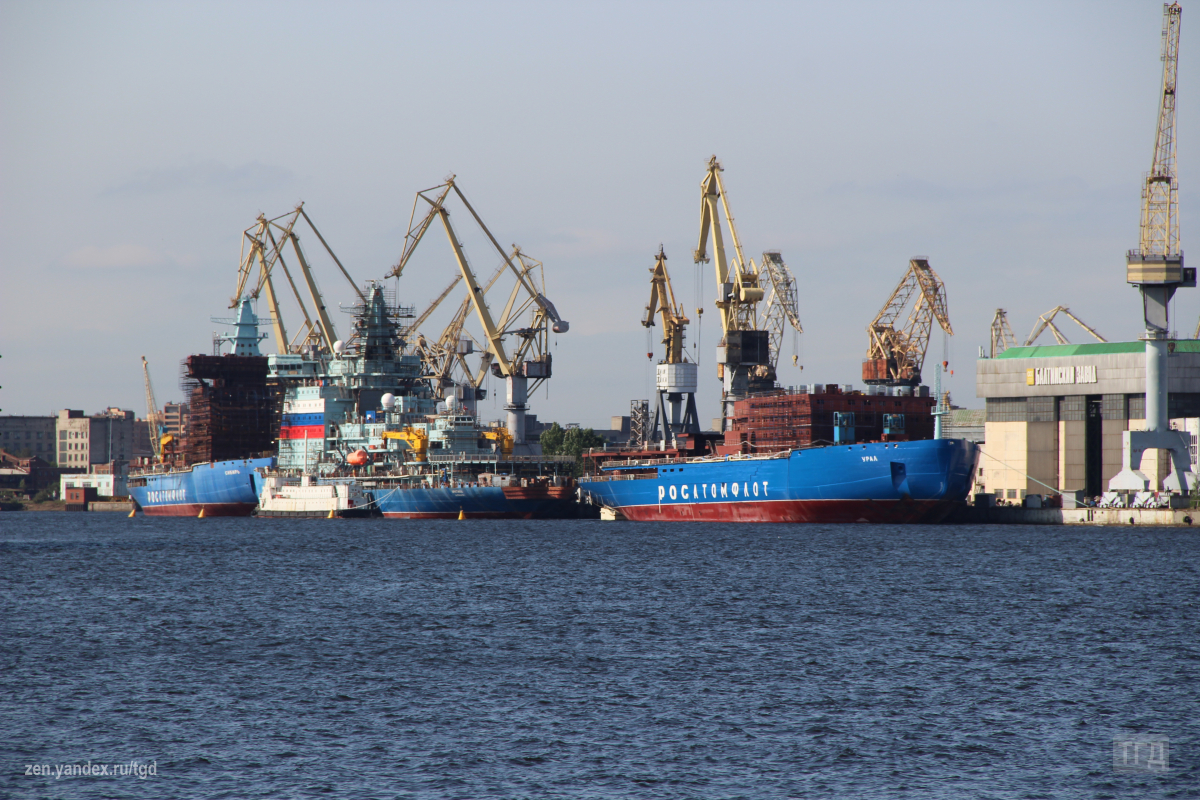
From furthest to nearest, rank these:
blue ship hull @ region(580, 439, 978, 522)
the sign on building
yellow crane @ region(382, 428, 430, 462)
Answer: yellow crane @ region(382, 428, 430, 462), the sign on building, blue ship hull @ region(580, 439, 978, 522)

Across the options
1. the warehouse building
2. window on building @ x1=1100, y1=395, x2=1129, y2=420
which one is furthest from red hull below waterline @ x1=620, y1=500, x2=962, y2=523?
window on building @ x1=1100, y1=395, x2=1129, y2=420

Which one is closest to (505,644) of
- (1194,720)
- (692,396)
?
(1194,720)

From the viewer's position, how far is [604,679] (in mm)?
37438

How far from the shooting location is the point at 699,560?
7669cm

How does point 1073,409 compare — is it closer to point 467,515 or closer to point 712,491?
point 712,491

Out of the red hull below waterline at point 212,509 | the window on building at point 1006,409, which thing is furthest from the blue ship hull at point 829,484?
the red hull below waterline at point 212,509

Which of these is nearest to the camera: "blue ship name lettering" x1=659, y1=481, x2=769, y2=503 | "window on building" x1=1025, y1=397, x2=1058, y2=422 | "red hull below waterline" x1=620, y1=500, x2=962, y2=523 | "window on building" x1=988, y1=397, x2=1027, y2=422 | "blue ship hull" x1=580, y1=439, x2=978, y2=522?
"blue ship hull" x1=580, y1=439, x2=978, y2=522

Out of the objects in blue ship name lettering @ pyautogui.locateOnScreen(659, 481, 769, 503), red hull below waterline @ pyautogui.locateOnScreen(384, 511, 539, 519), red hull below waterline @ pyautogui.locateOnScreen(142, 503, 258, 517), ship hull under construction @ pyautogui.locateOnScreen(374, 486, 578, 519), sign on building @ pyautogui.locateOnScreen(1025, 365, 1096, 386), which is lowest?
red hull below waterline @ pyautogui.locateOnScreen(142, 503, 258, 517)

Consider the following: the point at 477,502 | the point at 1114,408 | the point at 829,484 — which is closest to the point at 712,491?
the point at 829,484

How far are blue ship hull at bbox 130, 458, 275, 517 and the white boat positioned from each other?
3.29 metres

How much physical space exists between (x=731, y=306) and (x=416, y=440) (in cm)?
3592

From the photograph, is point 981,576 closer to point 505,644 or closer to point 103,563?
point 505,644

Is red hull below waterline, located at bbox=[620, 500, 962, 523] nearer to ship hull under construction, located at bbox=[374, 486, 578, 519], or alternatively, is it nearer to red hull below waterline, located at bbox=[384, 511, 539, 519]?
ship hull under construction, located at bbox=[374, 486, 578, 519]

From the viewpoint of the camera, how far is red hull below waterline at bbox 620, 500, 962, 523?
10488 cm
